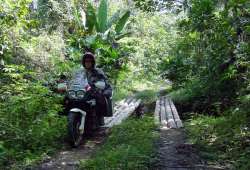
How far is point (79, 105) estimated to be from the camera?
19.8 ft

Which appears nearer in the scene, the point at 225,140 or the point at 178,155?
the point at 178,155

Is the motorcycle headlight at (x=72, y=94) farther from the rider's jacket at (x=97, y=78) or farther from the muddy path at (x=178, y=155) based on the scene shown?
the muddy path at (x=178, y=155)

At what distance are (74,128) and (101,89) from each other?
0.83 meters

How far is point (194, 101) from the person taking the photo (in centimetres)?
981

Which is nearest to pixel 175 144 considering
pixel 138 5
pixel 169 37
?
pixel 138 5

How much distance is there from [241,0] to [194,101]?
5810mm

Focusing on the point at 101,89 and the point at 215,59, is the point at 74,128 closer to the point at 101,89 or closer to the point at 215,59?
the point at 101,89

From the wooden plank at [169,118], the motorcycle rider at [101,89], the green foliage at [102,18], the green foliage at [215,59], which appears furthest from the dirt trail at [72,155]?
the green foliage at [102,18]

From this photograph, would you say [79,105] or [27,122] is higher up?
[79,105]

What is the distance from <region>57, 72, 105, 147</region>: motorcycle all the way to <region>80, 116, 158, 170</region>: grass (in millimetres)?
472

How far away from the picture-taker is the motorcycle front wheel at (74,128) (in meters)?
5.66

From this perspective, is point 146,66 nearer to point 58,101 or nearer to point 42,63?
point 42,63

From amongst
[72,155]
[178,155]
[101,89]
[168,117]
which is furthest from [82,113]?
[168,117]

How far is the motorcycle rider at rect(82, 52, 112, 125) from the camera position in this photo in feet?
20.8
